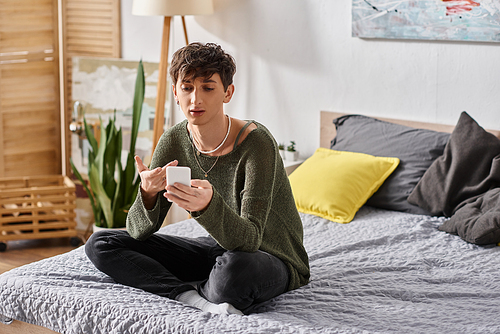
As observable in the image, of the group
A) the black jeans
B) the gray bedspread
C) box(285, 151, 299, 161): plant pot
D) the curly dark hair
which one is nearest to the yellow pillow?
the gray bedspread

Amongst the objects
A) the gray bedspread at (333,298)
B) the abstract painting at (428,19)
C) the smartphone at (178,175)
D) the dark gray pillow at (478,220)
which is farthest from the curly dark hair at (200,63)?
the abstract painting at (428,19)

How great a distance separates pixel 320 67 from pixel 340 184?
0.81 meters

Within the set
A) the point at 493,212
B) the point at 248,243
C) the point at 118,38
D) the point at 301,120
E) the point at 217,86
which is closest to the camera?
the point at 248,243

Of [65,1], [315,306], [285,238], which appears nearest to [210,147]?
[285,238]

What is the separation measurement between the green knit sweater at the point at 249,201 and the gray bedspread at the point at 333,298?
149 millimetres

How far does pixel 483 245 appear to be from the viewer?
2180mm

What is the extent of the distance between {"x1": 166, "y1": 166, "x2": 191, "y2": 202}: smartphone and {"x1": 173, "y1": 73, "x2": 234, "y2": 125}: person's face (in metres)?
0.27

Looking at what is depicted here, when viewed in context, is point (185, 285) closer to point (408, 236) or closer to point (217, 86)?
point (217, 86)

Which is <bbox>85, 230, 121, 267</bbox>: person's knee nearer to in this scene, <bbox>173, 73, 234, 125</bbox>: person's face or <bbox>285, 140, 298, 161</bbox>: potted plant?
<bbox>173, 73, 234, 125</bbox>: person's face

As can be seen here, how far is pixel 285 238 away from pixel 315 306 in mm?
234

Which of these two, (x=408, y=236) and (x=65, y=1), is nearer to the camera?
(x=408, y=236)

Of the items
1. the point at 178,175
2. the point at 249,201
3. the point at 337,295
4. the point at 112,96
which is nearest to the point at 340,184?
the point at 337,295

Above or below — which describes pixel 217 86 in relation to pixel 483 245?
above

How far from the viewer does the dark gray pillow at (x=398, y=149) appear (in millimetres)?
2604
